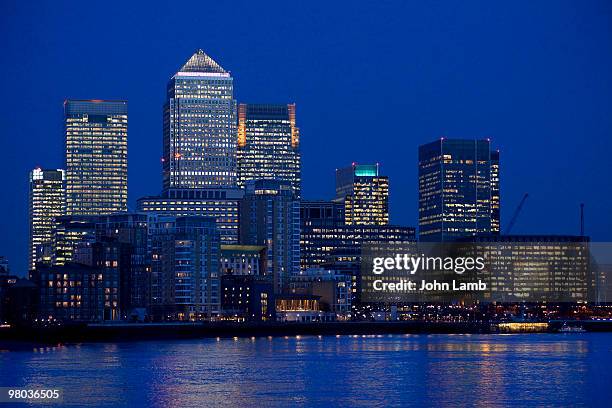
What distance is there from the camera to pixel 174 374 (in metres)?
123

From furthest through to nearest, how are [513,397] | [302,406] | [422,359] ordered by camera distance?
[422,359]
[513,397]
[302,406]

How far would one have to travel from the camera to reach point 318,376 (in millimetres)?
119312

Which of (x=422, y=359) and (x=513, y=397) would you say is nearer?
(x=513, y=397)

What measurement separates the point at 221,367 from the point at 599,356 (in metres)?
47.4

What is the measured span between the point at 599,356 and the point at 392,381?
47.8 metres

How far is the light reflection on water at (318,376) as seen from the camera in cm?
9844

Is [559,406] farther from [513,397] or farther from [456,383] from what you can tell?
[456,383]

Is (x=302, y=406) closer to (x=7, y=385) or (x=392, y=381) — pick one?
(x=392, y=381)

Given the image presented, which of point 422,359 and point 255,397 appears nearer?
point 255,397

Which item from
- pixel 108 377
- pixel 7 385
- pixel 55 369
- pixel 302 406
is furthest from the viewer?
pixel 55 369

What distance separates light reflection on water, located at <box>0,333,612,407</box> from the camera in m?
98.4

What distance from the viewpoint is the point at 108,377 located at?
11850cm

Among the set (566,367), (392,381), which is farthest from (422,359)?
(392,381)

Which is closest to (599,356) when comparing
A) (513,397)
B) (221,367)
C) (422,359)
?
(422,359)
